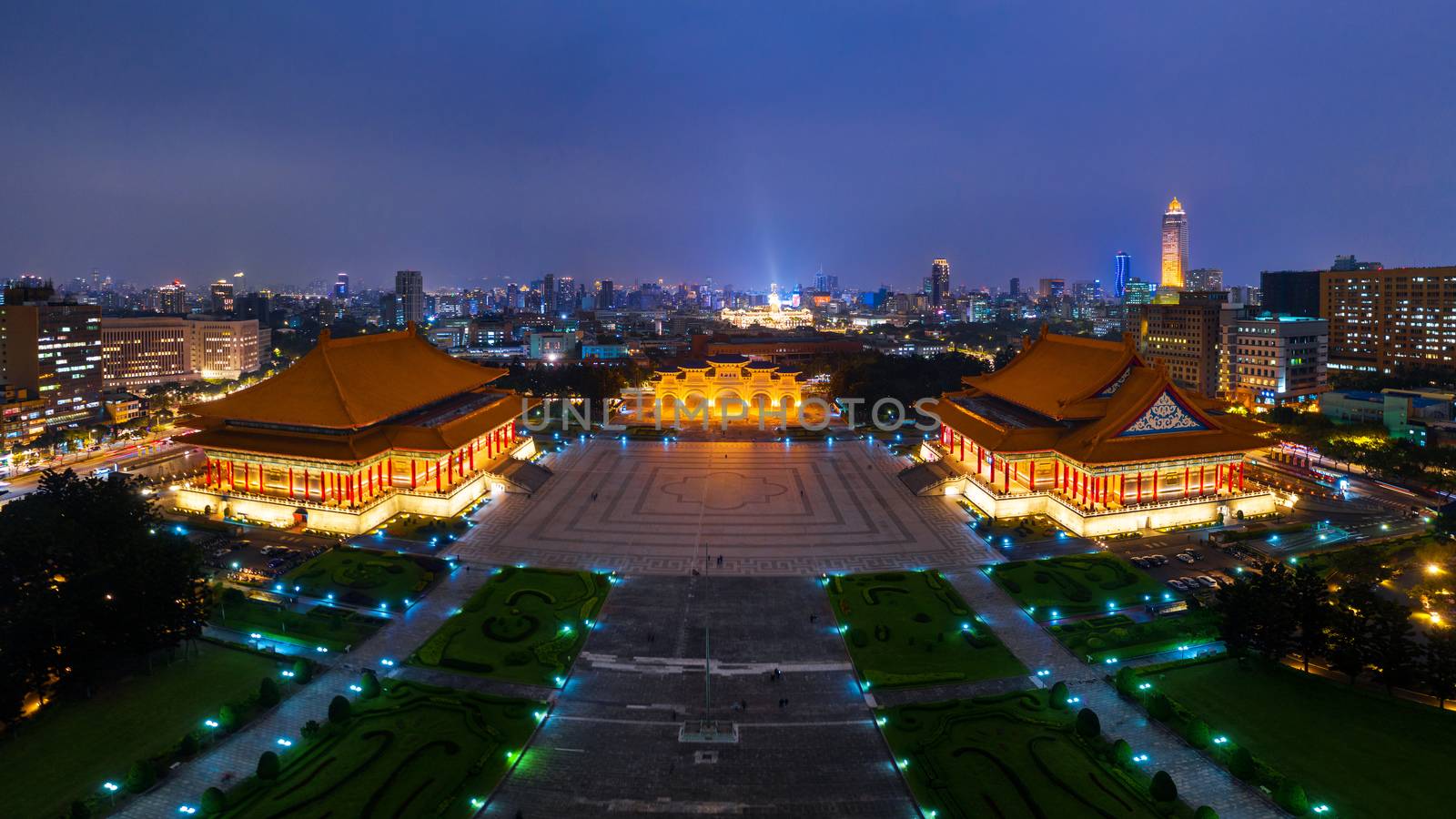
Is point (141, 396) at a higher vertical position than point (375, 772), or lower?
higher

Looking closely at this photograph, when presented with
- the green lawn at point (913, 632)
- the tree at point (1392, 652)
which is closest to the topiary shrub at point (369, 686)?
the green lawn at point (913, 632)

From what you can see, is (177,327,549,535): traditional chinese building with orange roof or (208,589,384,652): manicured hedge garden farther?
(177,327,549,535): traditional chinese building with orange roof

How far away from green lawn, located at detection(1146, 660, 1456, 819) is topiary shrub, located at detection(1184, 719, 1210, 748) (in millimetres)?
652

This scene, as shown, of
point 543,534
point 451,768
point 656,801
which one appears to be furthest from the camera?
point 543,534

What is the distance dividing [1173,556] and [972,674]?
598 inches

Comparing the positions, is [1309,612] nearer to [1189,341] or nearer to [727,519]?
[727,519]

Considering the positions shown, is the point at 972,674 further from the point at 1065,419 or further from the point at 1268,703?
the point at 1065,419

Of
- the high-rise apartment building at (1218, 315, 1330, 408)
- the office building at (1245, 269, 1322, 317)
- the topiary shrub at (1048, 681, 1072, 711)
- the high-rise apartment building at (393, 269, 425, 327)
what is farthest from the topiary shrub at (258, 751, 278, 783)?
the high-rise apartment building at (393, 269, 425, 327)

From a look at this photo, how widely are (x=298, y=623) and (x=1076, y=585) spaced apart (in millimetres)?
28208

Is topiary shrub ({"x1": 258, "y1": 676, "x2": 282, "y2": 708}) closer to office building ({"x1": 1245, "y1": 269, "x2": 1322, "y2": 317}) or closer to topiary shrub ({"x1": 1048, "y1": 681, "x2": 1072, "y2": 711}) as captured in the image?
topiary shrub ({"x1": 1048, "y1": 681, "x2": 1072, "y2": 711})

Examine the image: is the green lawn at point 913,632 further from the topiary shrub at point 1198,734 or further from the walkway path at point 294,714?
the walkway path at point 294,714

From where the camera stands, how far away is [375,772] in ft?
61.7

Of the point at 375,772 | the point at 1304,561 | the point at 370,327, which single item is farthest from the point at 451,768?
the point at 370,327

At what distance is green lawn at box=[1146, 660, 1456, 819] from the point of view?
719 inches
